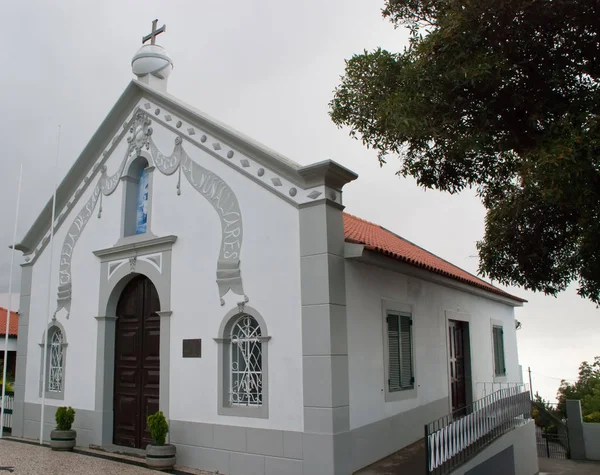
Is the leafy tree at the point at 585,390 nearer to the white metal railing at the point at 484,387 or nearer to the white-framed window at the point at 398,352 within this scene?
the white metal railing at the point at 484,387

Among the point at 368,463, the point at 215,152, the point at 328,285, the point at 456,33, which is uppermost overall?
the point at 456,33

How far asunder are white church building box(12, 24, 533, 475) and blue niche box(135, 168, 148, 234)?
4 cm

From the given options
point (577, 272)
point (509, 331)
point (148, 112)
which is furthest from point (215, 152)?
point (509, 331)

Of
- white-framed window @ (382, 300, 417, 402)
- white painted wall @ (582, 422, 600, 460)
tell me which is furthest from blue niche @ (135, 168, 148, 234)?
white painted wall @ (582, 422, 600, 460)

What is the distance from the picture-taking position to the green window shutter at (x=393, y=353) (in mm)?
8867

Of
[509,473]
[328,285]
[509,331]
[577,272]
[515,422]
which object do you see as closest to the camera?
[328,285]

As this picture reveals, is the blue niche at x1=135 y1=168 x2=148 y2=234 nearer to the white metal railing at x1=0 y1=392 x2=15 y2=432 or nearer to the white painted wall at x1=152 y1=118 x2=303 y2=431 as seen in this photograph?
the white painted wall at x1=152 y1=118 x2=303 y2=431

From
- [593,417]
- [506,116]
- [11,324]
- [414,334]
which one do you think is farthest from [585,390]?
[11,324]

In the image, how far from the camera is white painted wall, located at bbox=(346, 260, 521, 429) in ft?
26.0

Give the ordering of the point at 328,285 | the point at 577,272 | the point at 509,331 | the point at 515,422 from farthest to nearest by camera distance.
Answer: the point at 509,331
the point at 515,422
the point at 577,272
the point at 328,285

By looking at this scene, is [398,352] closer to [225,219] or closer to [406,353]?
[406,353]

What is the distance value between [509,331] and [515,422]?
5316 mm

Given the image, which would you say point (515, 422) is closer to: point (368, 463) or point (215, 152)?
point (368, 463)

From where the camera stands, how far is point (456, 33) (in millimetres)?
6801
